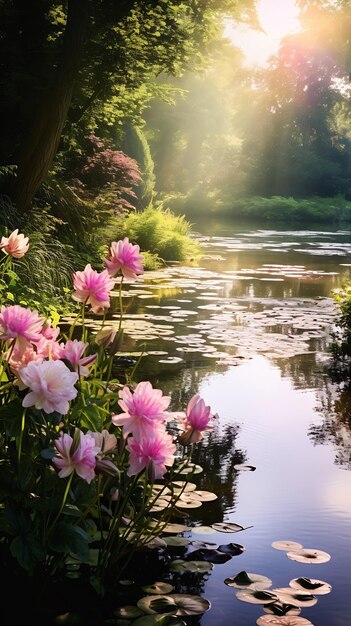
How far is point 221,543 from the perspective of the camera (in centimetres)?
407

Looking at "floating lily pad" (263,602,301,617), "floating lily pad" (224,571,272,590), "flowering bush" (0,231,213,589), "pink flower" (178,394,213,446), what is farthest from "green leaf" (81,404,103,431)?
"floating lily pad" (263,602,301,617)

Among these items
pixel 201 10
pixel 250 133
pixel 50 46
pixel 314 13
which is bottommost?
pixel 50 46

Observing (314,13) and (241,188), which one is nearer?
(314,13)

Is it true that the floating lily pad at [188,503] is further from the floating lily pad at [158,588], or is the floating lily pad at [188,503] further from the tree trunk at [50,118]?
the tree trunk at [50,118]

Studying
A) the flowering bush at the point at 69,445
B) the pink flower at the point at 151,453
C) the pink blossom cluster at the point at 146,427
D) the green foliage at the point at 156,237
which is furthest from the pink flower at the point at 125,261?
the green foliage at the point at 156,237

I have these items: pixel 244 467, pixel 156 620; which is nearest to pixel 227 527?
pixel 244 467

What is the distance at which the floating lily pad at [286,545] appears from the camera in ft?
13.0

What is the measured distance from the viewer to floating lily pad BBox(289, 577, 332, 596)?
352cm

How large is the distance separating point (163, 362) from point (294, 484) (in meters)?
3.31

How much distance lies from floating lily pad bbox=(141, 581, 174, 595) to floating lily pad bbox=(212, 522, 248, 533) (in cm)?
71

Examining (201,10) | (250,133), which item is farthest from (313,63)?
(201,10)

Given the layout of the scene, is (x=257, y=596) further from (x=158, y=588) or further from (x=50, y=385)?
(x=50, y=385)

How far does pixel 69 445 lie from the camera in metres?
2.84

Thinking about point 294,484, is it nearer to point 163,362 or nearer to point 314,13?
point 163,362
